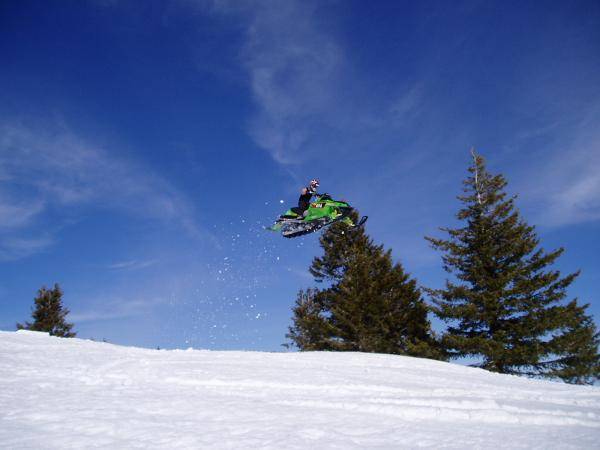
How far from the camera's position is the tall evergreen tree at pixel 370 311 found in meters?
20.9

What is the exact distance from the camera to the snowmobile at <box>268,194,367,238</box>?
15633 millimetres

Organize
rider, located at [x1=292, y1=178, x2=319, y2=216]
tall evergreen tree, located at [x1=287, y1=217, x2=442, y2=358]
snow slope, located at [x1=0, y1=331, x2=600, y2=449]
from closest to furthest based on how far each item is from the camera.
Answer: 1. snow slope, located at [x1=0, y1=331, x2=600, y2=449]
2. rider, located at [x1=292, y1=178, x2=319, y2=216]
3. tall evergreen tree, located at [x1=287, y1=217, x2=442, y2=358]

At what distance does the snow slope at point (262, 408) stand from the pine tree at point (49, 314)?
80.4ft

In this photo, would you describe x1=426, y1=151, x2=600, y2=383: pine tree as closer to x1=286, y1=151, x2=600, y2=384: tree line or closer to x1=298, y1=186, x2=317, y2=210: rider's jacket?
x1=286, y1=151, x2=600, y2=384: tree line

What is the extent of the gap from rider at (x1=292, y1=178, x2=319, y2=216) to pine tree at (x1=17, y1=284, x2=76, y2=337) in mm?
22599

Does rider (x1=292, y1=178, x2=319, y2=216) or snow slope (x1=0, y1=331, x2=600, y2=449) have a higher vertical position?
rider (x1=292, y1=178, x2=319, y2=216)

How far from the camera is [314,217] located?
51.8ft

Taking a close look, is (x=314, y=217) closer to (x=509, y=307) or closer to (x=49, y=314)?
(x=509, y=307)

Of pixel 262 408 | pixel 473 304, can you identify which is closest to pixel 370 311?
pixel 473 304

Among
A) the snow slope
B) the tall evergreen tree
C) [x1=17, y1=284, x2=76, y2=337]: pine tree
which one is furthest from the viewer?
[x1=17, y1=284, x2=76, y2=337]: pine tree

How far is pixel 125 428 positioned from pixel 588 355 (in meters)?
21.3

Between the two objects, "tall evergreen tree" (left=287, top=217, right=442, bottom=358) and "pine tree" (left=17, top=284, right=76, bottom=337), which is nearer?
"tall evergreen tree" (left=287, top=217, right=442, bottom=358)

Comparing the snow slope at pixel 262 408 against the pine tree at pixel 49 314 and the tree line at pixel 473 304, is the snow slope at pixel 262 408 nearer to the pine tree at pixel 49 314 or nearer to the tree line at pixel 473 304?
the tree line at pixel 473 304

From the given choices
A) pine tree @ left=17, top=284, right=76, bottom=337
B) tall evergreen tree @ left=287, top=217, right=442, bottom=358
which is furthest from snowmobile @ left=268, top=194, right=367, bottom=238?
pine tree @ left=17, top=284, right=76, bottom=337
